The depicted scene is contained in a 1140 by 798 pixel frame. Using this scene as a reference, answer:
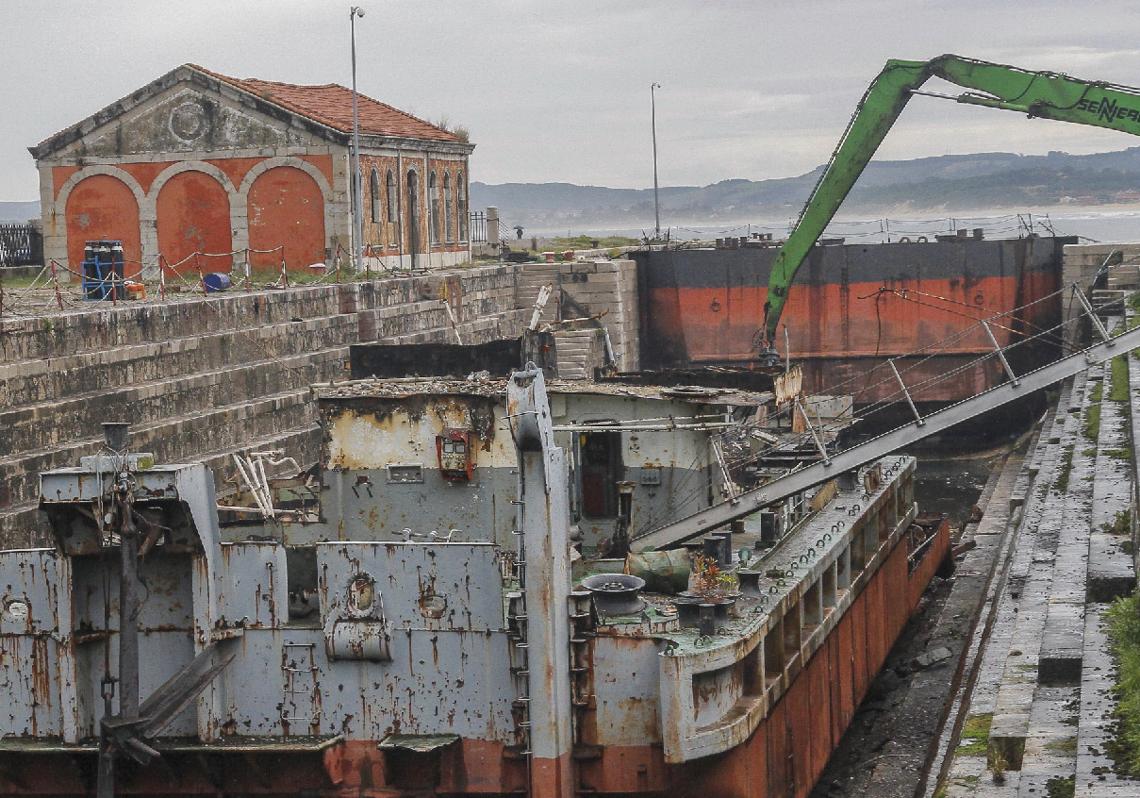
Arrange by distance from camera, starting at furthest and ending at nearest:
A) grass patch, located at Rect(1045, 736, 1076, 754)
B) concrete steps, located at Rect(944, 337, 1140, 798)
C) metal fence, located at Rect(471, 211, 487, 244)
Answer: metal fence, located at Rect(471, 211, 487, 244), grass patch, located at Rect(1045, 736, 1076, 754), concrete steps, located at Rect(944, 337, 1140, 798)

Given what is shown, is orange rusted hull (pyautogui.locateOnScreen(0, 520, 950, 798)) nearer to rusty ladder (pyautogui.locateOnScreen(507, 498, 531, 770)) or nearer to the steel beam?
rusty ladder (pyautogui.locateOnScreen(507, 498, 531, 770))

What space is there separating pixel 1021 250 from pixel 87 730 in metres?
34.9

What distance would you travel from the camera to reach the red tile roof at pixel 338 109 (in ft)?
124

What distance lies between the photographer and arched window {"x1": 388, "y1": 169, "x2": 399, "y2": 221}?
41000 mm

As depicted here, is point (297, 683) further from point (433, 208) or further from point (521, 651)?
point (433, 208)

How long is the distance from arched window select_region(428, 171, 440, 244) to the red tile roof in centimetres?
116

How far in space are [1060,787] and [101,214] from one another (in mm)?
31551

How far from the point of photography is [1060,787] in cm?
1099

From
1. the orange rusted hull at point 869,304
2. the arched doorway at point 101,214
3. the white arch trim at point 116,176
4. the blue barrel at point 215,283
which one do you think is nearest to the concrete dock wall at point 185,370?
the blue barrel at point 215,283

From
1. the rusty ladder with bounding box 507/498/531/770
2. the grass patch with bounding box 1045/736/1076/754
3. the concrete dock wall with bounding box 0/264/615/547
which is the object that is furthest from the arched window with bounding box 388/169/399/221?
the grass patch with bounding box 1045/736/1076/754

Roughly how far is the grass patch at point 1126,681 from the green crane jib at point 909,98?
17444 millimetres

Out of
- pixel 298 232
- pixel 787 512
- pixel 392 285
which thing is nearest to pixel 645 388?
pixel 787 512

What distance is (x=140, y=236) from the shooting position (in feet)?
126

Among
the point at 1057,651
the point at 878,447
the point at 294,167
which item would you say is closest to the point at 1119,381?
the point at 878,447
